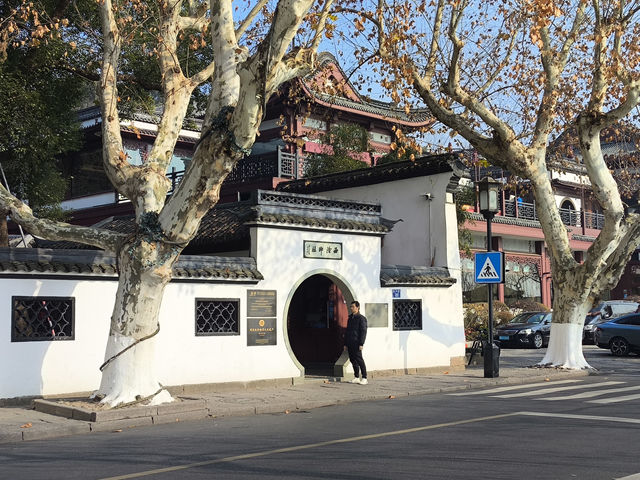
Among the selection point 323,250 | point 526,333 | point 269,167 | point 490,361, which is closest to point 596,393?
point 490,361

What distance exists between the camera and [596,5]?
17234mm

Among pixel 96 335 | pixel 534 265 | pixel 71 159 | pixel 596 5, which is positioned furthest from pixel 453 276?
pixel 534 265

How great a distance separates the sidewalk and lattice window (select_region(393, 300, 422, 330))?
1.19 meters

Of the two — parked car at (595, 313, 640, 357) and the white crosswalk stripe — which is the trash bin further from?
parked car at (595, 313, 640, 357)

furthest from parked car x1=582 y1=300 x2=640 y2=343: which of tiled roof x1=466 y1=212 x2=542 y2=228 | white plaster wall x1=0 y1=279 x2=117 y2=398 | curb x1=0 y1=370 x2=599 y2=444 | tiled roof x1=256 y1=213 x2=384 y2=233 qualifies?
white plaster wall x1=0 y1=279 x2=117 y2=398

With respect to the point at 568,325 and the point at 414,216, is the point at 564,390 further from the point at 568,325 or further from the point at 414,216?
the point at 414,216

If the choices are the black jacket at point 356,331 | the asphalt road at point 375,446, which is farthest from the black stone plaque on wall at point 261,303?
the asphalt road at point 375,446

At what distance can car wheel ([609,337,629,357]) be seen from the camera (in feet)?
80.2

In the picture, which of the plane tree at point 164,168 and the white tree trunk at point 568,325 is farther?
the white tree trunk at point 568,325

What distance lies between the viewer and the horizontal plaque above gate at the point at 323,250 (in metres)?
16.2

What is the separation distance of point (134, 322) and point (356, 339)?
533cm

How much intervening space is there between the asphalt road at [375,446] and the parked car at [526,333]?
15.2 m

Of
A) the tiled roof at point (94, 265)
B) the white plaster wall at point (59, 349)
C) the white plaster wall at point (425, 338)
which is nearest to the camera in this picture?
the white plaster wall at point (59, 349)

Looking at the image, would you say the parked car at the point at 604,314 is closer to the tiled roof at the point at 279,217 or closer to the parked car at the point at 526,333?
the parked car at the point at 526,333
